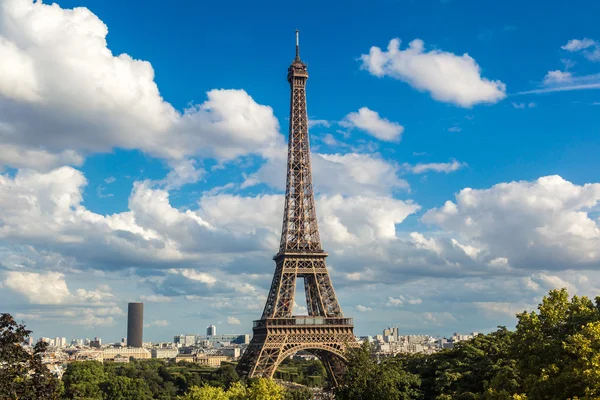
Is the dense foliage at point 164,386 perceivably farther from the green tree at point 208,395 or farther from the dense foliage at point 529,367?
the dense foliage at point 529,367

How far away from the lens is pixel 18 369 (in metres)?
27.0

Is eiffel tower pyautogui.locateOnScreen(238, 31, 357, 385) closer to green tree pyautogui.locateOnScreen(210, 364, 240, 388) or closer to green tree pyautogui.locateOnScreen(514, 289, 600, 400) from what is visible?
green tree pyautogui.locateOnScreen(210, 364, 240, 388)

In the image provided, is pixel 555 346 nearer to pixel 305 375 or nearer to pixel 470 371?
pixel 470 371

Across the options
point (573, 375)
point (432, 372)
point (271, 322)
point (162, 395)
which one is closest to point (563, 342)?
point (573, 375)

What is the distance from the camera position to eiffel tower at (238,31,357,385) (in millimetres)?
83438

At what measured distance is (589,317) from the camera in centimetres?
3612

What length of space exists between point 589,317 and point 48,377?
2695 centimetres

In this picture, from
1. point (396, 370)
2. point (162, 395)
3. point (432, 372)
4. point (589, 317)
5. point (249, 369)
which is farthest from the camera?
point (162, 395)

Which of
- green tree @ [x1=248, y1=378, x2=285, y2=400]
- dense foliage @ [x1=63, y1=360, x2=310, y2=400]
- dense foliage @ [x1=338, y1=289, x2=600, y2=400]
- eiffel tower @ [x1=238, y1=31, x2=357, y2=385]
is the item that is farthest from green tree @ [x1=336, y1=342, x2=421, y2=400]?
eiffel tower @ [x1=238, y1=31, x2=357, y2=385]

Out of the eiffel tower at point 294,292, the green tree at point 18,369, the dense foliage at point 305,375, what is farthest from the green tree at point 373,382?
the dense foliage at point 305,375

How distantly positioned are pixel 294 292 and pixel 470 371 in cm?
3412

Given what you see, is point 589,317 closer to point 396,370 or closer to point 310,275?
point 396,370

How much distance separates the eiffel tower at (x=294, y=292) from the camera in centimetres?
8344

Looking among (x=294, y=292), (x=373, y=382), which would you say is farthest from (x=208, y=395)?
(x=294, y=292)
